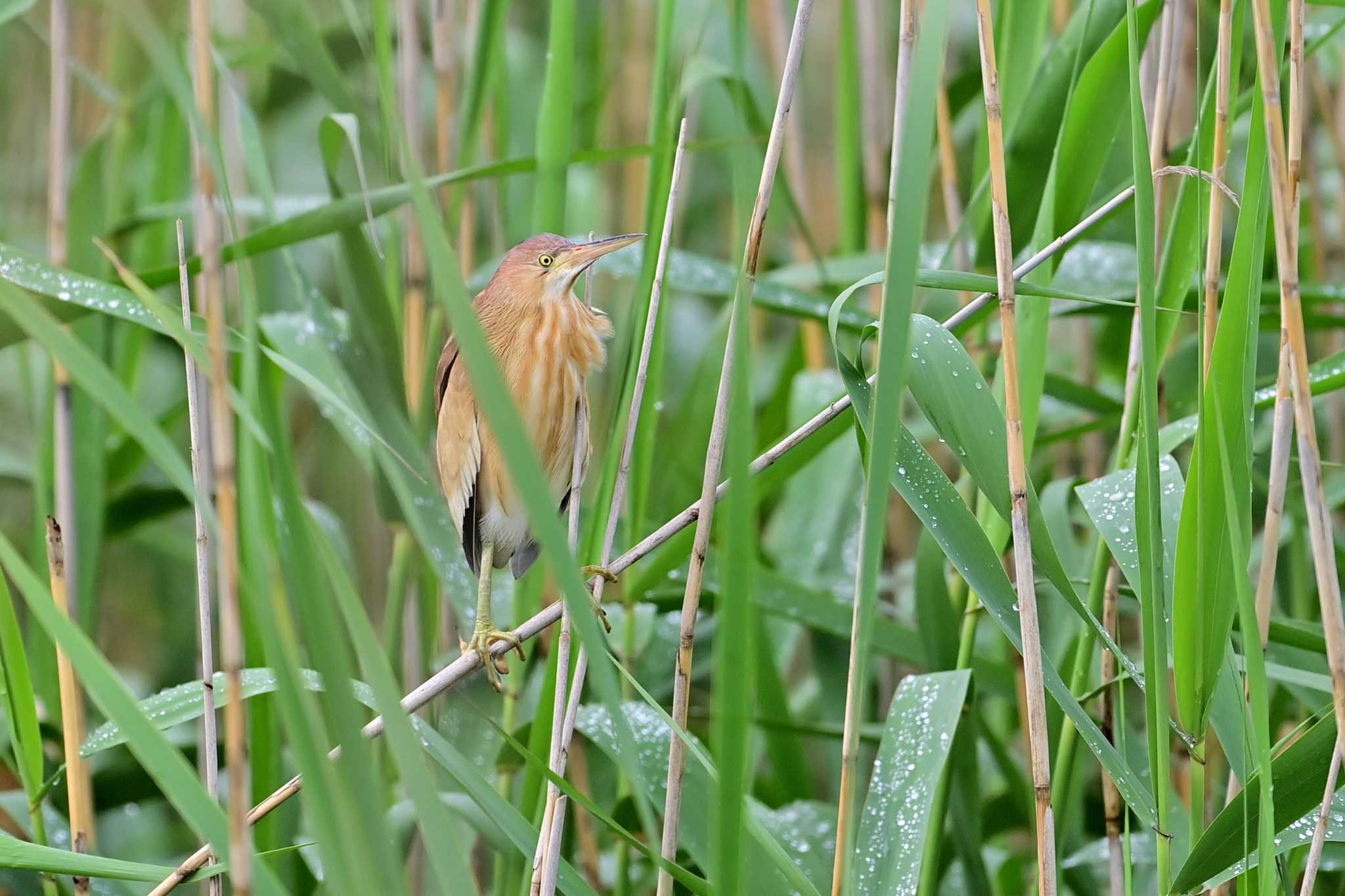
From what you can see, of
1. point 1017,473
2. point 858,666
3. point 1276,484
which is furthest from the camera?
point 1276,484

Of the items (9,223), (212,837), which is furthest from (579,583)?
(9,223)

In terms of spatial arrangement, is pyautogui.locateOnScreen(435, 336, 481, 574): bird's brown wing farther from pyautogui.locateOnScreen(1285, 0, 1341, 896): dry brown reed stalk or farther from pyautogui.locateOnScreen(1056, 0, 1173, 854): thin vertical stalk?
pyautogui.locateOnScreen(1285, 0, 1341, 896): dry brown reed stalk

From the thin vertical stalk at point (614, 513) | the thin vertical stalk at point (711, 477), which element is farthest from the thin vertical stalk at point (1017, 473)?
the thin vertical stalk at point (614, 513)

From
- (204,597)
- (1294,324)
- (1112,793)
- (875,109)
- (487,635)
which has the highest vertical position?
(875,109)

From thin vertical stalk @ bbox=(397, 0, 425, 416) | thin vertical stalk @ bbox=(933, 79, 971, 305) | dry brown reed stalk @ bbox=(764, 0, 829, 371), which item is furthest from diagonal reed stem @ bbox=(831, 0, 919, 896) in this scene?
dry brown reed stalk @ bbox=(764, 0, 829, 371)

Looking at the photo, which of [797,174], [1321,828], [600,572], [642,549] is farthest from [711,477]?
[797,174]

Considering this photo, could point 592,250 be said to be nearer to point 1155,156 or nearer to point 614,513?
point 614,513

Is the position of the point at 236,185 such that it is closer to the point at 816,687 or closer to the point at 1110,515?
the point at 816,687
